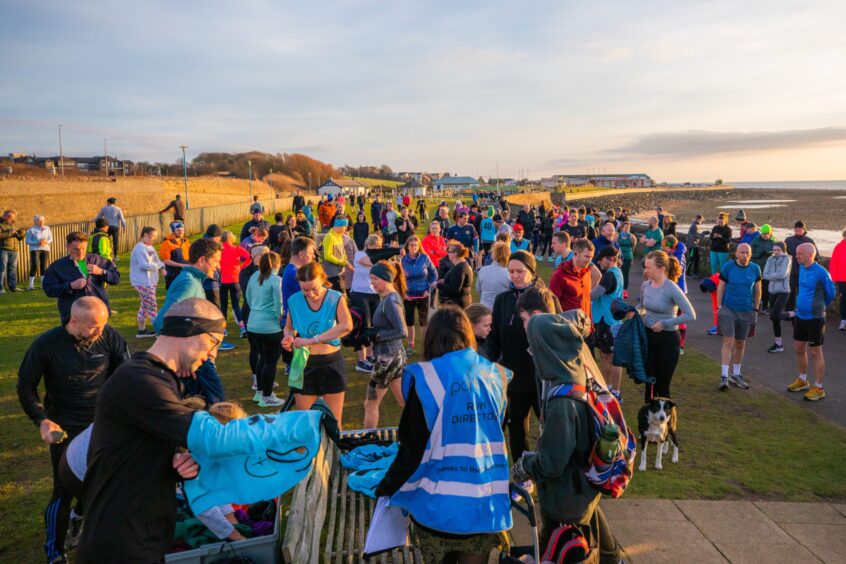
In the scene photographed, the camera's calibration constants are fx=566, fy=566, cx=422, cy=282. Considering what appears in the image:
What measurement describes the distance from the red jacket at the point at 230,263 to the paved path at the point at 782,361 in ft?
25.8

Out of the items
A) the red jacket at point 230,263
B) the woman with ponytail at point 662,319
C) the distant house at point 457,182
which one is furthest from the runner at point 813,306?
the distant house at point 457,182

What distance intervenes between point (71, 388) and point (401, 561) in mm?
2617

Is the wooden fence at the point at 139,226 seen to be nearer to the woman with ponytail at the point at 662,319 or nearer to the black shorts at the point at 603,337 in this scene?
the black shorts at the point at 603,337

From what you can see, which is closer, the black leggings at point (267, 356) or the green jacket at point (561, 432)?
the green jacket at point (561, 432)

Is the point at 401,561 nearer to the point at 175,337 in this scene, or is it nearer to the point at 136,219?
the point at 175,337

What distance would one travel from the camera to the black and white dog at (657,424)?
17.9 feet

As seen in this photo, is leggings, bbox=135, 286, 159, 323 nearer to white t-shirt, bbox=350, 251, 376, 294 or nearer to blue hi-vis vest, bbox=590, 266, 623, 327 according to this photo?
white t-shirt, bbox=350, 251, 376, 294

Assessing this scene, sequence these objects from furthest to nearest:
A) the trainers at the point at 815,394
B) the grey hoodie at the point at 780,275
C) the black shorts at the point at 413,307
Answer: the black shorts at the point at 413,307
the grey hoodie at the point at 780,275
the trainers at the point at 815,394

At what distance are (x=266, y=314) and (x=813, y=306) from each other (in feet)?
22.1

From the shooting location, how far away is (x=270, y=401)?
6.97m

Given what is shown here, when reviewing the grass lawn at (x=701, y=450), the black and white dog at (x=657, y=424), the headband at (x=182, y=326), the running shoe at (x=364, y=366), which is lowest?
the grass lawn at (x=701, y=450)

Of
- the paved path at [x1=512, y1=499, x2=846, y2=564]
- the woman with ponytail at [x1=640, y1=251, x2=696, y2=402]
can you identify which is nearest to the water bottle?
the paved path at [x1=512, y1=499, x2=846, y2=564]

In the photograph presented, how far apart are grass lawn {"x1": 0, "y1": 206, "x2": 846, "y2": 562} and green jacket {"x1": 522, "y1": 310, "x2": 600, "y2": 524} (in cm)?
237

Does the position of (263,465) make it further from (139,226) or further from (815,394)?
(139,226)
